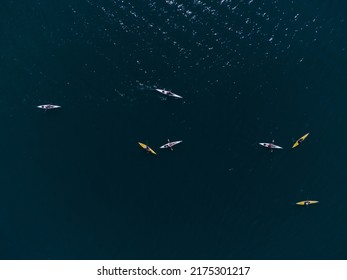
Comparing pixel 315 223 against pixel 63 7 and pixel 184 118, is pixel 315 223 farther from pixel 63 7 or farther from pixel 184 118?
pixel 63 7

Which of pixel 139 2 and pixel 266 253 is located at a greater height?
pixel 139 2

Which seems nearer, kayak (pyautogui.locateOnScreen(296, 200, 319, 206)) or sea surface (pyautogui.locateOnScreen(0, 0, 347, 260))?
kayak (pyautogui.locateOnScreen(296, 200, 319, 206))

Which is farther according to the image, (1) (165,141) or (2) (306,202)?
(1) (165,141)

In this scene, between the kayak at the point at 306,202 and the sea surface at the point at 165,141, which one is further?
the sea surface at the point at 165,141

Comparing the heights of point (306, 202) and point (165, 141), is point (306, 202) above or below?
below

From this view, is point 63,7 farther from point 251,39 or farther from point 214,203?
point 214,203
